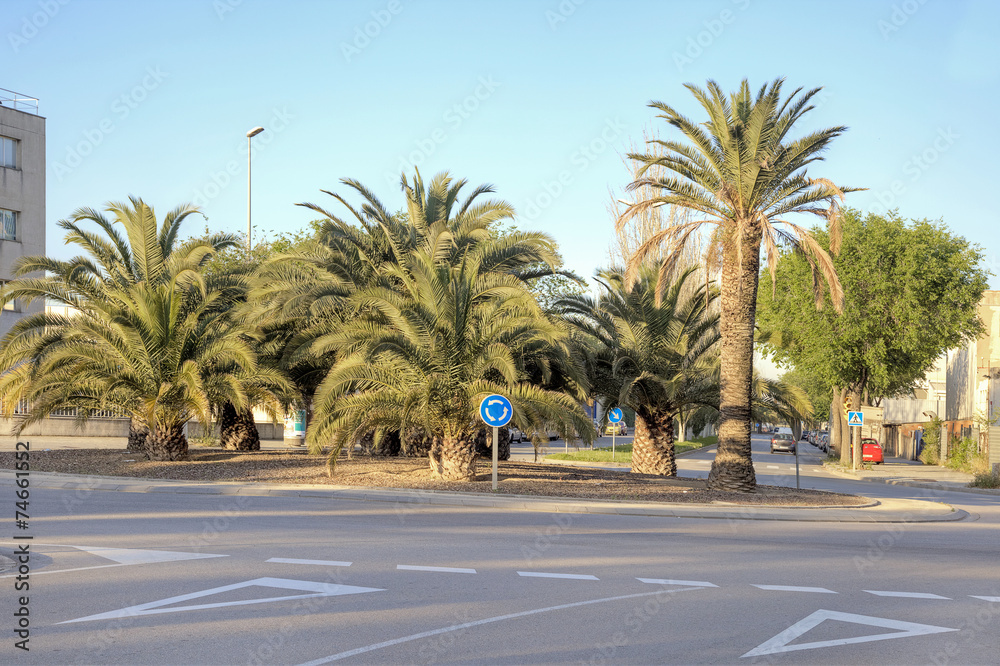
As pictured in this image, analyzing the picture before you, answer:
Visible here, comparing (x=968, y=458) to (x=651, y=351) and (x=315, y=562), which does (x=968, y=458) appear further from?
(x=315, y=562)

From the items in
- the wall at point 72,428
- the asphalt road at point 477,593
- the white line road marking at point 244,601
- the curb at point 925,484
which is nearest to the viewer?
the asphalt road at point 477,593

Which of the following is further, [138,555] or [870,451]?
[870,451]

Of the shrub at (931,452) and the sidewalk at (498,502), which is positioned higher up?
the sidewalk at (498,502)

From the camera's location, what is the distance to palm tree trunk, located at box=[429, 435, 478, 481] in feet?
65.4

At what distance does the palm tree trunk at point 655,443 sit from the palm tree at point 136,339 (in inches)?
394

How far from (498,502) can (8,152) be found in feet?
115

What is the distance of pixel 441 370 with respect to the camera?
19.5 m

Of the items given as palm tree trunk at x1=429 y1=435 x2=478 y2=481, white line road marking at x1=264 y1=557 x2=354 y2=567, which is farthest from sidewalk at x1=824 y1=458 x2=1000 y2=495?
white line road marking at x1=264 y1=557 x2=354 y2=567

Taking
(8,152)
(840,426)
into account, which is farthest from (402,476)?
(840,426)

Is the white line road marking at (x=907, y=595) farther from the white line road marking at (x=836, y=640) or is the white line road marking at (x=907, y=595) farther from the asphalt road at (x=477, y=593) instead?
the white line road marking at (x=836, y=640)

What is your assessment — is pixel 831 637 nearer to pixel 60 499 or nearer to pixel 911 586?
pixel 911 586

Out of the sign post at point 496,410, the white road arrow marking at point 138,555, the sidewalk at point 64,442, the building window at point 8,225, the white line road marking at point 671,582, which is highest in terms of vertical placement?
the building window at point 8,225

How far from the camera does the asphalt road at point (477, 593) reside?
6.38 m

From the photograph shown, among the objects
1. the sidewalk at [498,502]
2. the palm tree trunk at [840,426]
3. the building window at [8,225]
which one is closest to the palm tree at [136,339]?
the sidewalk at [498,502]
